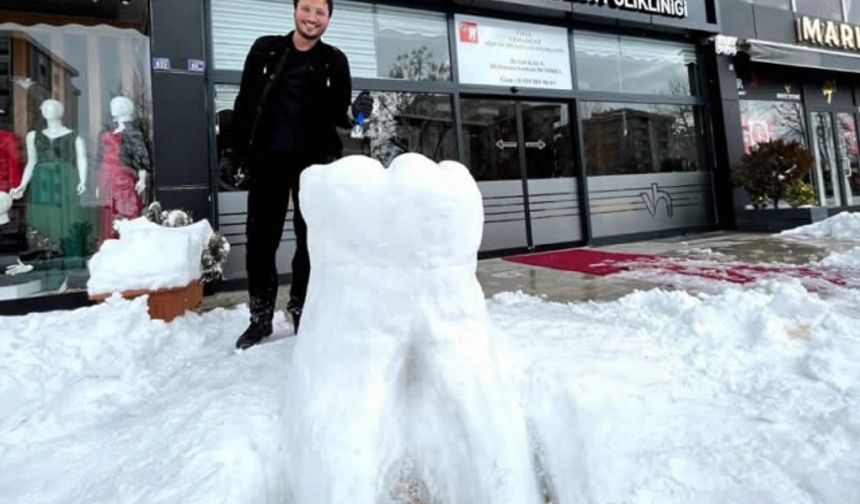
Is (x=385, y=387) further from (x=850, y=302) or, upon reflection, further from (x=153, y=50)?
(x=153, y=50)

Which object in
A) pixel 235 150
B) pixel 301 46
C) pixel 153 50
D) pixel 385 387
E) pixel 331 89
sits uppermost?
pixel 153 50

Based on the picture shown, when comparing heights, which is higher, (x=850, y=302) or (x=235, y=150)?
(x=235, y=150)

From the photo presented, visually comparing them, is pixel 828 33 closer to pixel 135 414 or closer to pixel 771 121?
pixel 771 121

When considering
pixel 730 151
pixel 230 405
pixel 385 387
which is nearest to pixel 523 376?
pixel 385 387

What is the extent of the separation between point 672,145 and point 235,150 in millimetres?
7365

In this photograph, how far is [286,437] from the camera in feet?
4.54

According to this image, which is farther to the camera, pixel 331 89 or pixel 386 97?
pixel 386 97

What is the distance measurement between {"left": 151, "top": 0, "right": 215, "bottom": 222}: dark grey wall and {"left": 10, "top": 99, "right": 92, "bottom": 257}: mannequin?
0.79m

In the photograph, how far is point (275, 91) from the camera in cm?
236

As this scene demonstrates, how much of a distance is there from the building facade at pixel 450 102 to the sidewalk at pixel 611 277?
791mm

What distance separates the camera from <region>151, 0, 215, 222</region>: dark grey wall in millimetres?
4820

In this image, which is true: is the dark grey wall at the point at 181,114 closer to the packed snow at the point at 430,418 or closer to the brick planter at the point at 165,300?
the brick planter at the point at 165,300

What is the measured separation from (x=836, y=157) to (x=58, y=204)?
1247cm

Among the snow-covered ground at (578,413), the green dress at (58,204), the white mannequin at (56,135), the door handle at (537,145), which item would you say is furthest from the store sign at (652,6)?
the green dress at (58,204)
